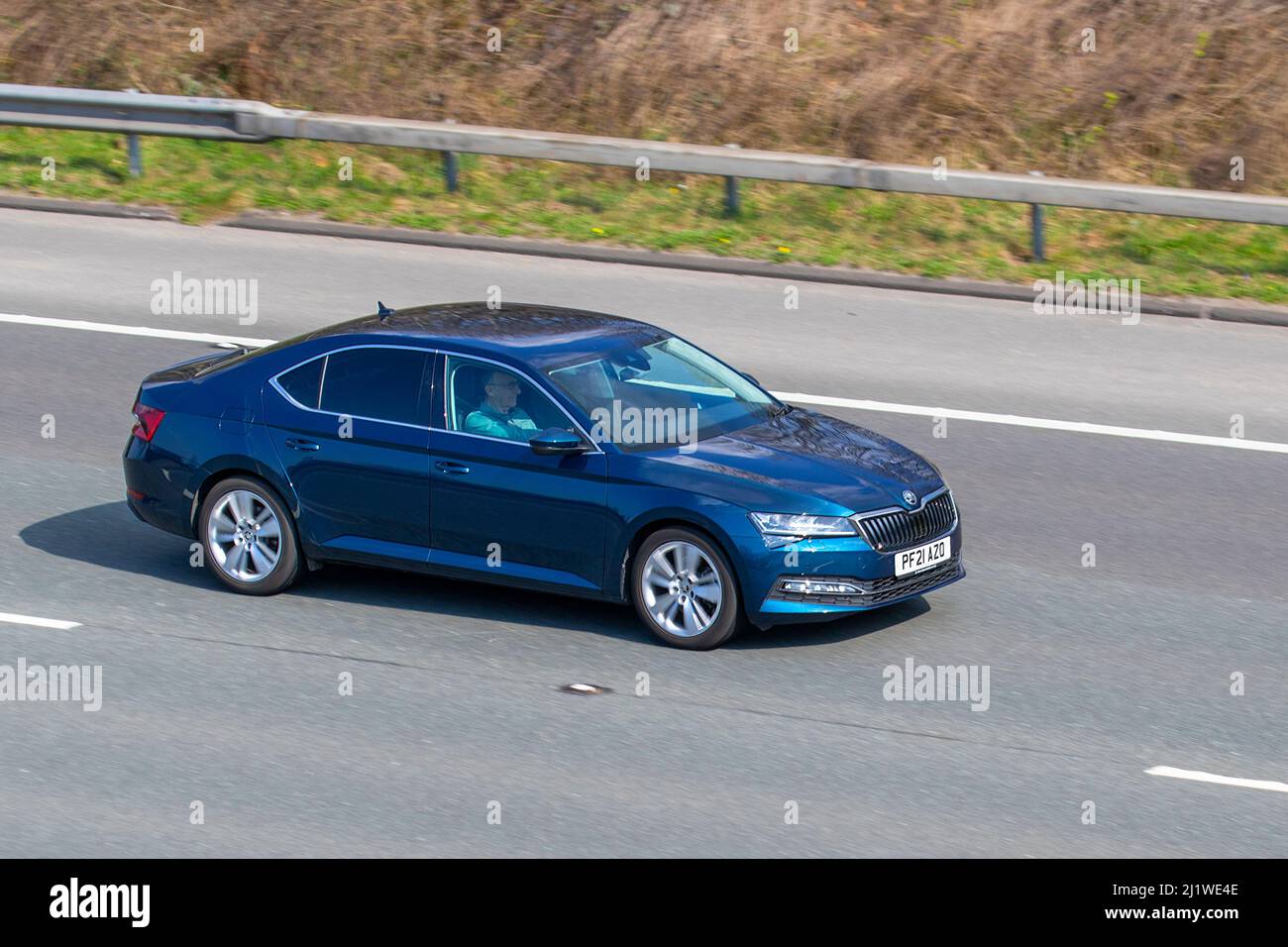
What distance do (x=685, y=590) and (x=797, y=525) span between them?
27.2 inches

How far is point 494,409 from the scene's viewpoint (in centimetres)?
1055

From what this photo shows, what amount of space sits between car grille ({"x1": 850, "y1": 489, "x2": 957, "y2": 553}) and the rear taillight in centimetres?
412

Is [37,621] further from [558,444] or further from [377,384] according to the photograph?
[558,444]

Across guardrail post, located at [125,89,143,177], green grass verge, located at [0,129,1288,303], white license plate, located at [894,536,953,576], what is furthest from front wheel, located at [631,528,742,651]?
guardrail post, located at [125,89,143,177]

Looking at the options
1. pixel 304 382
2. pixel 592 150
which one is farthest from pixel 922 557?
pixel 592 150

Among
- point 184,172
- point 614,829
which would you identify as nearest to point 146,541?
point 614,829

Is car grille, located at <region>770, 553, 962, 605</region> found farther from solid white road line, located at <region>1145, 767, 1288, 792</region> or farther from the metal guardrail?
the metal guardrail

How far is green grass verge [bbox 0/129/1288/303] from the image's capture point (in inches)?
716

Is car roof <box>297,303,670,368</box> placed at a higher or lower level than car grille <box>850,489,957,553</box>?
higher

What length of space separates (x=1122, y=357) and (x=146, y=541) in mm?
7969

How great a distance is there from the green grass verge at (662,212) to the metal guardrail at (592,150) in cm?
44

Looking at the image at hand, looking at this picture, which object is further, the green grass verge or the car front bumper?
the green grass verge

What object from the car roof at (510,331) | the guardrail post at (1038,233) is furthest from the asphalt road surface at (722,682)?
the guardrail post at (1038,233)

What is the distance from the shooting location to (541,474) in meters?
10.3
